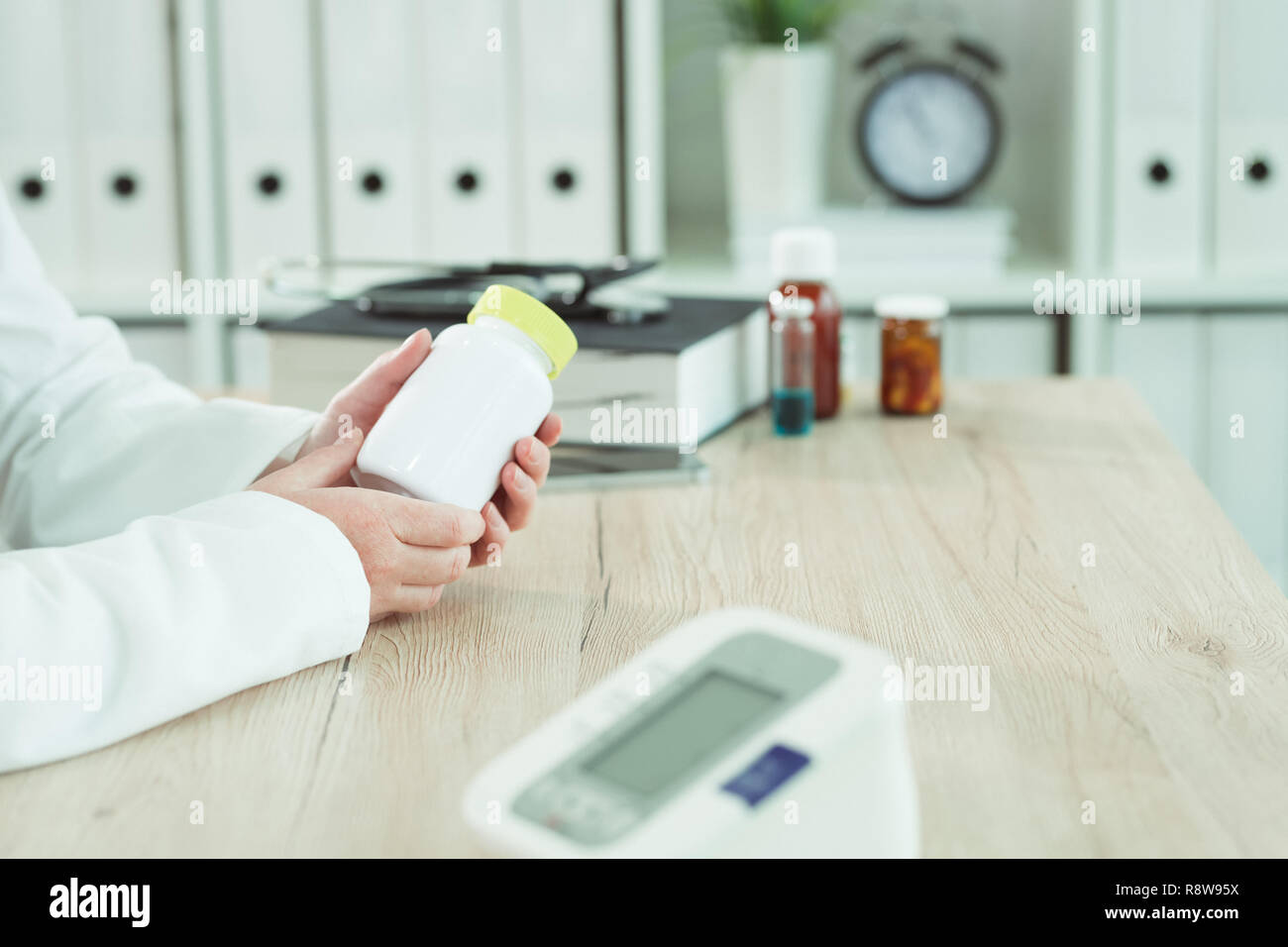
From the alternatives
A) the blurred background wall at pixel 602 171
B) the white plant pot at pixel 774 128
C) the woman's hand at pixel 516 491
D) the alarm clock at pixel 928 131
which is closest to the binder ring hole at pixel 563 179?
the blurred background wall at pixel 602 171

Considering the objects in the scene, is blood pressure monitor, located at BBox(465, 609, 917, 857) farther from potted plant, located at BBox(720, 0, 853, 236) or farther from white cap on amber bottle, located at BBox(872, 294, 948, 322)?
potted plant, located at BBox(720, 0, 853, 236)

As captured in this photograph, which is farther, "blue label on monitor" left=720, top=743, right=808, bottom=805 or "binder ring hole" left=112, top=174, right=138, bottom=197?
"binder ring hole" left=112, top=174, right=138, bottom=197

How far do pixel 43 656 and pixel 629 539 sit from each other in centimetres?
38

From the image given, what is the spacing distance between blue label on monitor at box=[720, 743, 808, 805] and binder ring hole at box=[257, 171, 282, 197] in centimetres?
145

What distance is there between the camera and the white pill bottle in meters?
0.69

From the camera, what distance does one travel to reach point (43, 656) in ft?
1.89

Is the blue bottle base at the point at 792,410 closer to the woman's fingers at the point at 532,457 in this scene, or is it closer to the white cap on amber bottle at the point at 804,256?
the white cap on amber bottle at the point at 804,256

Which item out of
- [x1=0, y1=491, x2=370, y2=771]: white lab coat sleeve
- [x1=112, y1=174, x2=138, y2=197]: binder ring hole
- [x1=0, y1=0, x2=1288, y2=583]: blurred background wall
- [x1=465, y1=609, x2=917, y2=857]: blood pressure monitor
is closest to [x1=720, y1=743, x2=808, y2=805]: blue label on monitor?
[x1=465, y1=609, x2=917, y2=857]: blood pressure monitor

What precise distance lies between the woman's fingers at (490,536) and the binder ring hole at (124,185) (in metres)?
1.19

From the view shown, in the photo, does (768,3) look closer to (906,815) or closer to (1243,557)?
(1243,557)

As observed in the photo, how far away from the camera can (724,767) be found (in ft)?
1.47

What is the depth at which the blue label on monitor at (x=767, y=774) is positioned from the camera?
0.44 m

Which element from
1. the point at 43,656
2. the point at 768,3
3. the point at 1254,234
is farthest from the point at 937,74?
the point at 43,656

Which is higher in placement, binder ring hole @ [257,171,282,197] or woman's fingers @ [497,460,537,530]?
binder ring hole @ [257,171,282,197]
